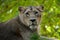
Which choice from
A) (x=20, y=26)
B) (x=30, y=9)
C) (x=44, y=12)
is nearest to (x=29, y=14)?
(x=30, y=9)

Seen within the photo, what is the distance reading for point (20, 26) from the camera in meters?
4.69

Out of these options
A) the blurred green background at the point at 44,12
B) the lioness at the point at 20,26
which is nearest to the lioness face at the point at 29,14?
the lioness at the point at 20,26

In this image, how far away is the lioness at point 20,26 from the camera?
4.41 meters

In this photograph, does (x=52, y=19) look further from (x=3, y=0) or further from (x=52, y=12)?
(x=3, y=0)

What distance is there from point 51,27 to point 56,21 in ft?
1.30

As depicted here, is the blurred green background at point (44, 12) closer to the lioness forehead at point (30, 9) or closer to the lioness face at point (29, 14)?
the lioness face at point (29, 14)

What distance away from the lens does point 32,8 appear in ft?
14.5

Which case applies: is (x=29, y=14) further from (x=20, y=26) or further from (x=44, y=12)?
(x=44, y=12)

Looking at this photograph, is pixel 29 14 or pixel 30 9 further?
pixel 30 9

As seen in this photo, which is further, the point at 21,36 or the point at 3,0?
the point at 3,0

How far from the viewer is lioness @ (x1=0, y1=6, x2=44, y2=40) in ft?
14.5

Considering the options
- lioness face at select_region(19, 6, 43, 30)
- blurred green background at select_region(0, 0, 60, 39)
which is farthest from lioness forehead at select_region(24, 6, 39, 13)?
blurred green background at select_region(0, 0, 60, 39)

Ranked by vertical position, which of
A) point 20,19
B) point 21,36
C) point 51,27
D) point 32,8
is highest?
point 32,8

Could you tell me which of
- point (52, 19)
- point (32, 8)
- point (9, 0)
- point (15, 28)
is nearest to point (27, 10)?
point (32, 8)
